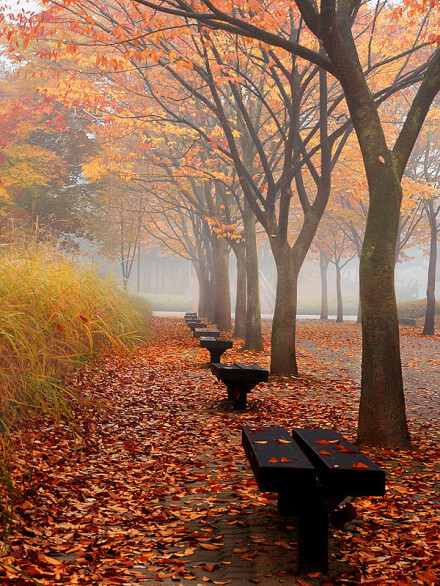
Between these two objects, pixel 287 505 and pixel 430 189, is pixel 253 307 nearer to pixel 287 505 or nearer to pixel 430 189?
pixel 430 189

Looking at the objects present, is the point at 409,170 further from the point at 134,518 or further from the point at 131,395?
the point at 134,518

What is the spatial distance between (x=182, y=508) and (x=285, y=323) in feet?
18.2

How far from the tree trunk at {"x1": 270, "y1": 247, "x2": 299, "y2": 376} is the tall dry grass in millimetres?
2469

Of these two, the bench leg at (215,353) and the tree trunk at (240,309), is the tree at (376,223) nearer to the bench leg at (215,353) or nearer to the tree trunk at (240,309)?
the bench leg at (215,353)

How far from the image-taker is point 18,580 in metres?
2.61

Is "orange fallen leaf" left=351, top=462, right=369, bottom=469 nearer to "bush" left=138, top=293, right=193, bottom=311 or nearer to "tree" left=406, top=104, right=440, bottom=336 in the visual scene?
"tree" left=406, top=104, right=440, bottom=336

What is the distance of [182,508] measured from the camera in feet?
12.1

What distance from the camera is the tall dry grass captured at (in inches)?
166

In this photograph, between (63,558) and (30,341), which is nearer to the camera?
(63,558)

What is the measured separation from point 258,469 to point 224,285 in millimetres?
14584

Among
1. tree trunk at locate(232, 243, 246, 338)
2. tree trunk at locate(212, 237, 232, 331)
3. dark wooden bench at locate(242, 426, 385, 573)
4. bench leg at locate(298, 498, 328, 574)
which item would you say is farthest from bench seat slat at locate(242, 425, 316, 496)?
tree trunk at locate(212, 237, 232, 331)

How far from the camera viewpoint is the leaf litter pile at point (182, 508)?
2.83 m

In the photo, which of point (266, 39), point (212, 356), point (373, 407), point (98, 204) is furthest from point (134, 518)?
point (98, 204)

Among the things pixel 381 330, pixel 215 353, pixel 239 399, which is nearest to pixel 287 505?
pixel 381 330
